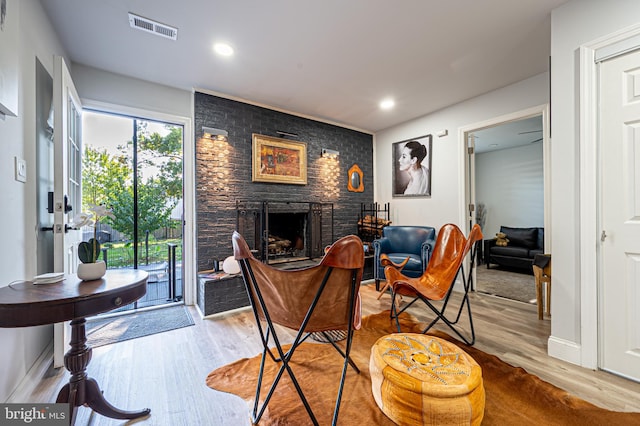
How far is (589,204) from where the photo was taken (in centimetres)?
186

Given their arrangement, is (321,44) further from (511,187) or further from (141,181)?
(511,187)

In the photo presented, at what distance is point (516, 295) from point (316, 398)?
3.25 meters

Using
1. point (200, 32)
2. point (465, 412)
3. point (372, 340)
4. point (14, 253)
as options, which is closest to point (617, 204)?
point (465, 412)

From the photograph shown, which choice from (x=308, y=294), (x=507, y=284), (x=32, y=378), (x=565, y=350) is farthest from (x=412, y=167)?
(x=32, y=378)

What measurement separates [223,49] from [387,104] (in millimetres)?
2246

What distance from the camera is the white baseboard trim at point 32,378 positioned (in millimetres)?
1479

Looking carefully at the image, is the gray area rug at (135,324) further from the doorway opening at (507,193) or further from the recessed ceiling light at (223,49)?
the doorway opening at (507,193)

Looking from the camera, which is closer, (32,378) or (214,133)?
(32,378)

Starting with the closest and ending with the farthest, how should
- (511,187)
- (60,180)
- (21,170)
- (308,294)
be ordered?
(308,294), (21,170), (60,180), (511,187)

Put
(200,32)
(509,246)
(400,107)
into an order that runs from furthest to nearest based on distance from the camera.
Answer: (509,246) < (400,107) < (200,32)

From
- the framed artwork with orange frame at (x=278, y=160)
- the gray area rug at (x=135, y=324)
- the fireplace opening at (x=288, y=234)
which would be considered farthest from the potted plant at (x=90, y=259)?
the fireplace opening at (x=288, y=234)

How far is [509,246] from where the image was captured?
204 inches

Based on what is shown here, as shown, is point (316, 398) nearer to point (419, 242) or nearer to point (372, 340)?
point (372, 340)

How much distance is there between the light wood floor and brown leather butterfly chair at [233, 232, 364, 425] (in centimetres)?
41
